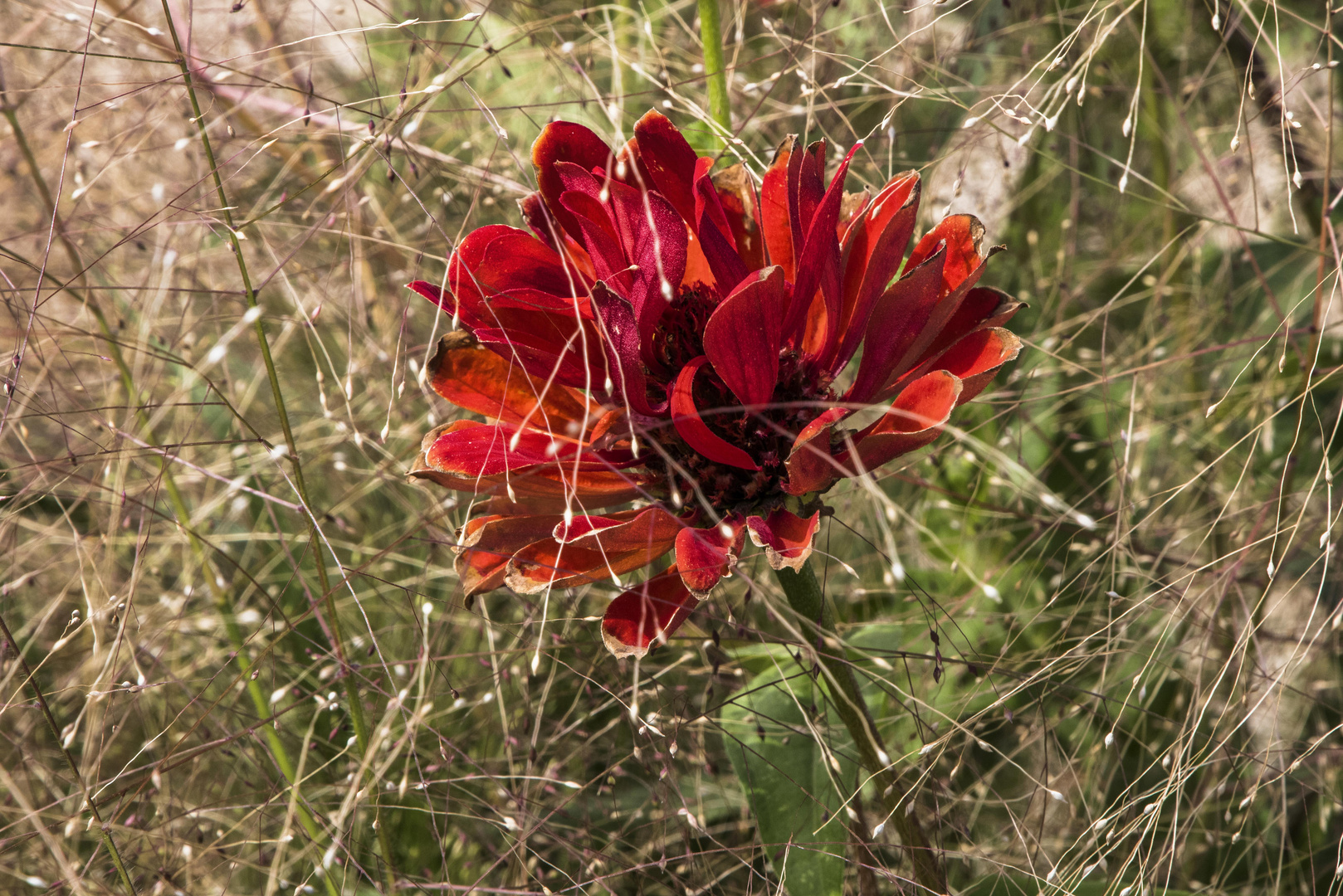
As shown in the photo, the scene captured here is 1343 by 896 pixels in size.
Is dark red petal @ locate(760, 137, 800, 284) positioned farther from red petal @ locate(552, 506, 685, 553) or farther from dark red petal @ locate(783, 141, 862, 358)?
red petal @ locate(552, 506, 685, 553)

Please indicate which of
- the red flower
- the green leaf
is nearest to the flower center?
the red flower

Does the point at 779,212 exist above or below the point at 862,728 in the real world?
above

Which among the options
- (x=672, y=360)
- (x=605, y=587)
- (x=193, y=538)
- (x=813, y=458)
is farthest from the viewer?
(x=605, y=587)

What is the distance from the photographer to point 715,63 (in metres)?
0.60

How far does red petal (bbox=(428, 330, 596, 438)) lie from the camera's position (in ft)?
1.57

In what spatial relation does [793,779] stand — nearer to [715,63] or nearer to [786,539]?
[786,539]

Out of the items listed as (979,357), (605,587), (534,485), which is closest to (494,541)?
(534,485)

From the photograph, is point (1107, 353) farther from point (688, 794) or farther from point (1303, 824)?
point (688, 794)

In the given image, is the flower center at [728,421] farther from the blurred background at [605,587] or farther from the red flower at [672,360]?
the blurred background at [605,587]

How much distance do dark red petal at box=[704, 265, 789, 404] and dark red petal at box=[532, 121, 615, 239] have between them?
0.11 m

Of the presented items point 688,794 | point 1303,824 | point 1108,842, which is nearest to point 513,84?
point 688,794

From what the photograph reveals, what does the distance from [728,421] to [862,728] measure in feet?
0.56

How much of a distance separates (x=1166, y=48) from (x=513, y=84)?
0.63 m

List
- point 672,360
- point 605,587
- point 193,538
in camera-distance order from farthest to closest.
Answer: point 605,587, point 193,538, point 672,360
